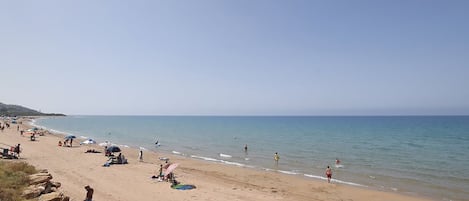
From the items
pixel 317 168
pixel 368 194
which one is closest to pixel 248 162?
pixel 317 168

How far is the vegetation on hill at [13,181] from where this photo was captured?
404 inches

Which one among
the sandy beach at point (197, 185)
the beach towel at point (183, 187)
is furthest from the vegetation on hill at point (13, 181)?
the beach towel at point (183, 187)

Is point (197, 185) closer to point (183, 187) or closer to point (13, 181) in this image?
point (183, 187)

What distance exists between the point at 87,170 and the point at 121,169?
233 centimetres

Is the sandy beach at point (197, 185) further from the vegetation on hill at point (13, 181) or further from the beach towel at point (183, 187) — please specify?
the vegetation on hill at point (13, 181)

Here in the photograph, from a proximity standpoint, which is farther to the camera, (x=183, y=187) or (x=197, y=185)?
(x=197, y=185)

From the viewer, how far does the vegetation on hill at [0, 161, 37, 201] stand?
33.7 ft

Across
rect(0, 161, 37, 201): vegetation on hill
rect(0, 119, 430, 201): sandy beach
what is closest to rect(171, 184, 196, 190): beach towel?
rect(0, 119, 430, 201): sandy beach

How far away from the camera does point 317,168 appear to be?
2833cm

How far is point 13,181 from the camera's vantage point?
12469mm

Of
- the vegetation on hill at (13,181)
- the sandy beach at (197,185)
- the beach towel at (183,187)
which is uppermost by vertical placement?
the vegetation on hill at (13,181)

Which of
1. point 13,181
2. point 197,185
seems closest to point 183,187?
point 197,185

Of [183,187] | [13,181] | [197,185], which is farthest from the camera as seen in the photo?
[197,185]

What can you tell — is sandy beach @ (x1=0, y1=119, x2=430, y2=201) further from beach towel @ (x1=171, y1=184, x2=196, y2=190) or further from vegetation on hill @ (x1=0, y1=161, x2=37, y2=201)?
vegetation on hill @ (x1=0, y1=161, x2=37, y2=201)
